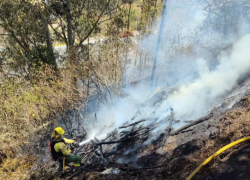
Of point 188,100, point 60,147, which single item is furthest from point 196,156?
point 188,100

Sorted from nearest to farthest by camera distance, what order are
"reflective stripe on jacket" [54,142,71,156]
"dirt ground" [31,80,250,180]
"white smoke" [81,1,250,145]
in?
"dirt ground" [31,80,250,180] < "reflective stripe on jacket" [54,142,71,156] < "white smoke" [81,1,250,145]

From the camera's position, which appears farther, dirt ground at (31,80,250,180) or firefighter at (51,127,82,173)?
firefighter at (51,127,82,173)

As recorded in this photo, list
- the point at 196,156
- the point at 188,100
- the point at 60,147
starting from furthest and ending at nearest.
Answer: the point at 188,100 → the point at 60,147 → the point at 196,156

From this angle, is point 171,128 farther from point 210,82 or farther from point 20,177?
point 20,177

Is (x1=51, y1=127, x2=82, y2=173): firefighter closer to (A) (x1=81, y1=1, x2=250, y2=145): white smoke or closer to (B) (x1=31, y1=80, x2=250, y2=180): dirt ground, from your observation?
(B) (x1=31, y1=80, x2=250, y2=180): dirt ground

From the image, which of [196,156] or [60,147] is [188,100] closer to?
[196,156]

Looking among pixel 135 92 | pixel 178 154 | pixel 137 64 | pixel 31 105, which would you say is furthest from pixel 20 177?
pixel 137 64

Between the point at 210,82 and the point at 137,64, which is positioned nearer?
the point at 210,82

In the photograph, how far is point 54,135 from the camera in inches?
240

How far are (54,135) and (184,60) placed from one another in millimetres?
12302

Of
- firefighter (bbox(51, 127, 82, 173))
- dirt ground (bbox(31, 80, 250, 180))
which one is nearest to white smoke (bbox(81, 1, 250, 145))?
dirt ground (bbox(31, 80, 250, 180))

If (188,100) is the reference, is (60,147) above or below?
below

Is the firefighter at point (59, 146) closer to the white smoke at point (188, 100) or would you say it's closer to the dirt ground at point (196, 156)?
the dirt ground at point (196, 156)


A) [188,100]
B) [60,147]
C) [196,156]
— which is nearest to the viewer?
[196,156]
